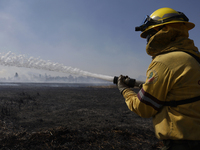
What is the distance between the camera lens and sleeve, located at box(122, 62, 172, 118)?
1.54 meters

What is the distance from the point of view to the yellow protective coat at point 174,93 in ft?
4.89

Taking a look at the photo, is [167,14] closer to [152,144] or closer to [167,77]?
[167,77]

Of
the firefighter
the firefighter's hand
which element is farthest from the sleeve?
the firefighter's hand

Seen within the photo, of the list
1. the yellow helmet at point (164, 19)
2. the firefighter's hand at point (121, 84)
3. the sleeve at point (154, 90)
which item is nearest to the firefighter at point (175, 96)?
the sleeve at point (154, 90)

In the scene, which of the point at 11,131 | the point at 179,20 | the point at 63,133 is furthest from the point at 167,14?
the point at 11,131

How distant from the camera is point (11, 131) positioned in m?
6.17

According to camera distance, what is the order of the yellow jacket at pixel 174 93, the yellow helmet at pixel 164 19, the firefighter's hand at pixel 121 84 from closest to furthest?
the yellow jacket at pixel 174 93 → the yellow helmet at pixel 164 19 → the firefighter's hand at pixel 121 84

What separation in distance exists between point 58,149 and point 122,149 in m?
2.17

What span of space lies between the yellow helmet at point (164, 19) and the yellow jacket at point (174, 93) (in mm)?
530

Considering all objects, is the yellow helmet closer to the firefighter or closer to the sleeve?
the firefighter

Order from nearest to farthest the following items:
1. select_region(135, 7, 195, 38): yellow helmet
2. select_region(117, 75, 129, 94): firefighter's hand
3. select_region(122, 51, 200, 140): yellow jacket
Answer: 1. select_region(122, 51, 200, 140): yellow jacket
2. select_region(135, 7, 195, 38): yellow helmet
3. select_region(117, 75, 129, 94): firefighter's hand

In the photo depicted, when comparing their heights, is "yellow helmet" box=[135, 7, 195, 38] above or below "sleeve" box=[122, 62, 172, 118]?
above

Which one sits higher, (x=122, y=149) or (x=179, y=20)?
(x=179, y=20)

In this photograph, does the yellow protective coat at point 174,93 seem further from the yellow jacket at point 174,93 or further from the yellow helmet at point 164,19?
the yellow helmet at point 164,19
